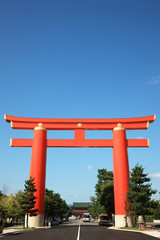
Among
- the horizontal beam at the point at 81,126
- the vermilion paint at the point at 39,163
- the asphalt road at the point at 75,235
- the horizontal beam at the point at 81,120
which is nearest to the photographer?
the asphalt road at the point at 75,235

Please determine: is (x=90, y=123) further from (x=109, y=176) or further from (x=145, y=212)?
(x=109, y=176)

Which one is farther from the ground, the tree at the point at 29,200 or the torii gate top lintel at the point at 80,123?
the torii gate top lintel at the point at 80,123

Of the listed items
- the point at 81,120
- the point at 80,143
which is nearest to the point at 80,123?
the point at 81,120

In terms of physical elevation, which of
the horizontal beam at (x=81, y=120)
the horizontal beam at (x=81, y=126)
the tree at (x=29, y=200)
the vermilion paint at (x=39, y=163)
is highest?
the horizontal beam at (x=81, y=120)

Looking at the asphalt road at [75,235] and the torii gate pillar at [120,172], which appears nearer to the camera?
the asphalt road at [75,235]

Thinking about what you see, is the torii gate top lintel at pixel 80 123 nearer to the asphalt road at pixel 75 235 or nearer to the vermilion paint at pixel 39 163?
the vermilion paint at pixel 39 163

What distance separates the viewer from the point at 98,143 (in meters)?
29.9

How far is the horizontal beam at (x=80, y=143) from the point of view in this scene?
29.8 m

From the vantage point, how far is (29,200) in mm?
25453

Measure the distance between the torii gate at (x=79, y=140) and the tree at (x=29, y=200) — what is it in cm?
156

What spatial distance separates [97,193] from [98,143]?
71.1 feet

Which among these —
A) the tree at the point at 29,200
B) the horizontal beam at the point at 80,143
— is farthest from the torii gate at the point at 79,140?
the tree at the point at 29,200

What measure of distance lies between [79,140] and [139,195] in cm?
999

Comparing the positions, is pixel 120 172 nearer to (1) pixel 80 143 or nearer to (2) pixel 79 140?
(1) pixel 80 143
